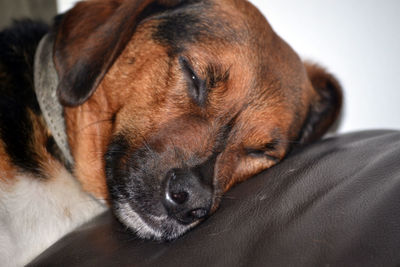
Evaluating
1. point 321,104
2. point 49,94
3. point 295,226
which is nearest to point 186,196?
point 295,226

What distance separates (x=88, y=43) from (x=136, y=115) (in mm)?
386

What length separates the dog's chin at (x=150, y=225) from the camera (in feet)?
4.87

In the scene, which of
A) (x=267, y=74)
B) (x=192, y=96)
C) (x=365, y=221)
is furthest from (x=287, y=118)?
(x=365, y=221)

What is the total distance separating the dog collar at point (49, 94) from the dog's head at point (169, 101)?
6 centimetres

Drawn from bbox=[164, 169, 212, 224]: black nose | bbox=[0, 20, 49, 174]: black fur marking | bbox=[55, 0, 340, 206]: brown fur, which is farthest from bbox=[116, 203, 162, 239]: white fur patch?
bbox=[0, 20, 49, 174]: black fur marking

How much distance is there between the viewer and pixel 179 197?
143 cm

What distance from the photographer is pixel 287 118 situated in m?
2.08

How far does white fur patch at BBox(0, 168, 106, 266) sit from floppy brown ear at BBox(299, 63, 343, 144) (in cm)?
147

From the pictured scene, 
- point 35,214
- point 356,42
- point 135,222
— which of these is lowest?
point 35,214

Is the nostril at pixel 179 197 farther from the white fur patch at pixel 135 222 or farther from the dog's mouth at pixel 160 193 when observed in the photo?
the white fur patch at pixel 135 222

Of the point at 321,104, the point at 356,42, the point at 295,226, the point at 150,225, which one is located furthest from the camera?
the point at 356,42

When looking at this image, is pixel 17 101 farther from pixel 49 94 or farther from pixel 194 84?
pixel 194 84

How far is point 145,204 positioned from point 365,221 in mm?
840

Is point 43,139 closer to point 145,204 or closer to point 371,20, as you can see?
point 145,204
